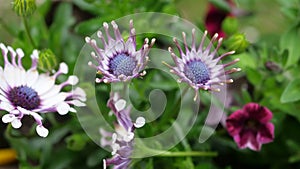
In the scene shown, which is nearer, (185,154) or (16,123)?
(16,123)

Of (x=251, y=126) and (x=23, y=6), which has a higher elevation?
(x=23, y=6)

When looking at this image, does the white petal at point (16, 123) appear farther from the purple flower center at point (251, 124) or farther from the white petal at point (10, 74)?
the purple flower center at point (251, 124)

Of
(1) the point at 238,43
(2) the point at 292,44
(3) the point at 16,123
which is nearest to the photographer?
(3) the point at 16,123

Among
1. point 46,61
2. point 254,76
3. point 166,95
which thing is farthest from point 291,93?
point 46,61

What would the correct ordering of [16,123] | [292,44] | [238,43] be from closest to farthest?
[16,123] → [238,43] → [292,44]

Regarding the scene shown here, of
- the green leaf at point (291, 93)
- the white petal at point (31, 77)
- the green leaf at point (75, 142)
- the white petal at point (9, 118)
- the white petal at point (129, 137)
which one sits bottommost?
the white petal at point (129, 137)

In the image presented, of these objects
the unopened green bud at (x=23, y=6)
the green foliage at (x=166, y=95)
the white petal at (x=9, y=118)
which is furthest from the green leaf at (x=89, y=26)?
the white petal at (x=9, y=118)

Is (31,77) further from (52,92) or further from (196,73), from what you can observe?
(196,73)
